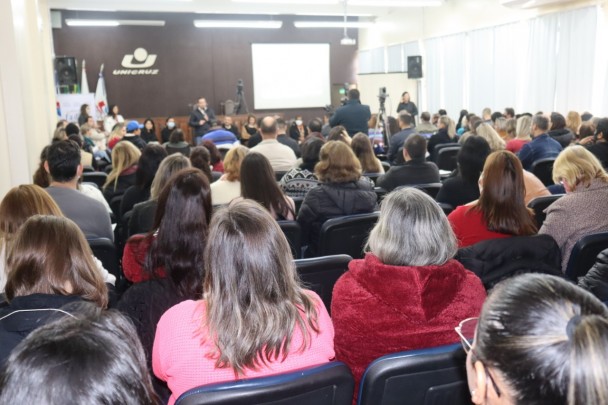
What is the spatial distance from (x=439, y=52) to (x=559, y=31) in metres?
4.07

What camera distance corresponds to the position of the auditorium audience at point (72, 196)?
11.3 ft

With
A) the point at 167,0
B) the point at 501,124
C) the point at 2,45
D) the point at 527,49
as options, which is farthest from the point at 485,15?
the point at 2,45

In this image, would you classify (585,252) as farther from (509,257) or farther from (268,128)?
(268,128)

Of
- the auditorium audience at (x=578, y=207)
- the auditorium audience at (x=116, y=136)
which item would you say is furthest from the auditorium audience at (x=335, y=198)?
the auditorium audience at (x=116, y=136)

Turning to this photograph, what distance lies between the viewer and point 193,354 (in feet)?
5.23

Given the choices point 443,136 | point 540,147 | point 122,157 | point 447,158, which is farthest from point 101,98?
Result: point 540,147

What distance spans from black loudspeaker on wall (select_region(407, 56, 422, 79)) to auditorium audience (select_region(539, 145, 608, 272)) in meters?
11.5

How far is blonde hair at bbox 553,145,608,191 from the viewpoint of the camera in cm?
318

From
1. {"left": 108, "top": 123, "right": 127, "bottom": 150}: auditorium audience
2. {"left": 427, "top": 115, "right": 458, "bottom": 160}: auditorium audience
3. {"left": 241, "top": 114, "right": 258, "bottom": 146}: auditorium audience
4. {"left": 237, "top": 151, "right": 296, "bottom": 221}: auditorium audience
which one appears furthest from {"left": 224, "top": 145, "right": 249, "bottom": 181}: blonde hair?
{"left": 241, "top": 114, "right": 258, "bottom": 146}: auditorium audience

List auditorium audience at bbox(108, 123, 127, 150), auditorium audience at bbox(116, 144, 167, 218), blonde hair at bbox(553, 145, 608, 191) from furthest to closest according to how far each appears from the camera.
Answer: auditorium audience at bbox(108, 123, 127, 150) → auditorium audience at bbox(116, 144, 167, 218) → blonde hair at bbox(553, 145, 608, 191)

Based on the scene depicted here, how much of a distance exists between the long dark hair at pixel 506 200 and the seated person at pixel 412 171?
1834 millimetres

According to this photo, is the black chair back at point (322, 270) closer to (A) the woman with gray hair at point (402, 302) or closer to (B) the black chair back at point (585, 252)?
(A) the woman with gray hair at point (402, 302)

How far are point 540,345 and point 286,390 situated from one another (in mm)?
652

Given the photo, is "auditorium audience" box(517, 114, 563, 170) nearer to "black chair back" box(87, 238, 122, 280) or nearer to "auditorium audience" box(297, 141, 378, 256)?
"auditorium audience" box(297, 141, 378, 256)
